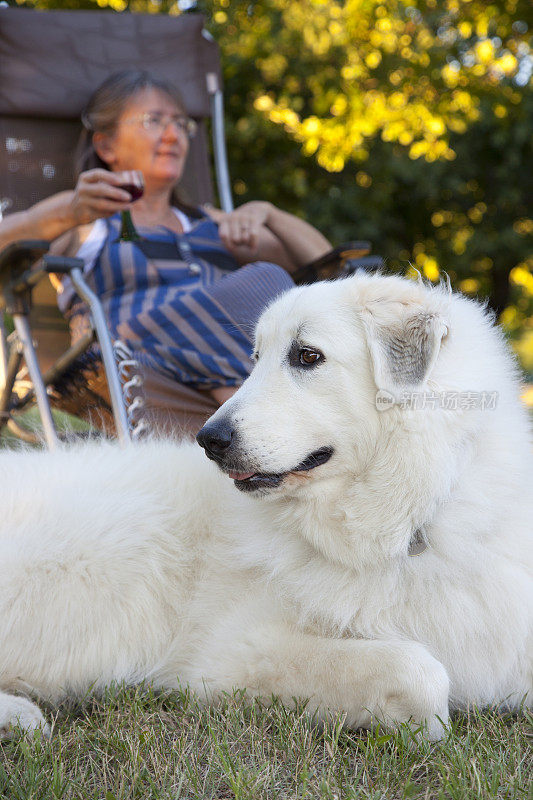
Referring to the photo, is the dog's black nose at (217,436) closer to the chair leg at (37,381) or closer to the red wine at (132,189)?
the chair leg at (37,381)

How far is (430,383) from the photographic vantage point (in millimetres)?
1832

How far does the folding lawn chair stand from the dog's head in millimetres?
1305

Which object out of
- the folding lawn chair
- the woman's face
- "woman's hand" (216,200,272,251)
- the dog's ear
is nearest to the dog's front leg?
the dog's ear

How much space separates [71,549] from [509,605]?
1.18 meters

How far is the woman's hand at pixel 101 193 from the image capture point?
3426 mm

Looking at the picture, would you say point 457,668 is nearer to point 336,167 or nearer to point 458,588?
point 458,588

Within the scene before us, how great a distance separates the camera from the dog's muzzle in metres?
1.84

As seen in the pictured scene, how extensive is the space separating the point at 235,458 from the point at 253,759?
0.66 m

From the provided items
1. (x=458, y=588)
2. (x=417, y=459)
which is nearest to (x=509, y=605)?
(x=458, y=588)

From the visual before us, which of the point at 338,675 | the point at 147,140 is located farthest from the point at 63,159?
the point at 338,675

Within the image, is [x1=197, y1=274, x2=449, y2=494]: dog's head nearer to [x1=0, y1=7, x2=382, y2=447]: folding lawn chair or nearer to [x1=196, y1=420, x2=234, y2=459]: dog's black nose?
[x1=196, y1=420, x2=234, y2=459]: dog's black nose

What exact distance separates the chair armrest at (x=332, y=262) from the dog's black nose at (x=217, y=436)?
203cm

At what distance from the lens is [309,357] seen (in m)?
1.95

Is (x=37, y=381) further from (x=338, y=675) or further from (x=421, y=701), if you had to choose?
(x=421, y=701)
